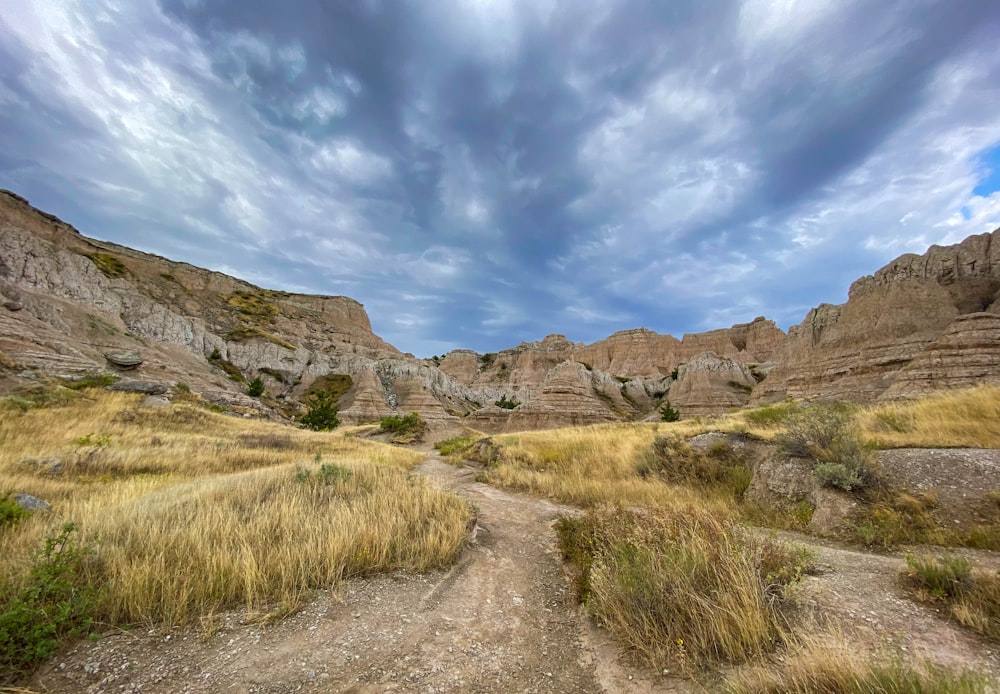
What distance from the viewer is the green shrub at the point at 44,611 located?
8.64ft

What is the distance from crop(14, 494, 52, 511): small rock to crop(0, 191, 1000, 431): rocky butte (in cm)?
1743

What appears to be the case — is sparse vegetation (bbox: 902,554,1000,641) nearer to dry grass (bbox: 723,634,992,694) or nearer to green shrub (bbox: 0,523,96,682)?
dry grass (bbox: 723,634,992,694)

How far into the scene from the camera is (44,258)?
40125mm

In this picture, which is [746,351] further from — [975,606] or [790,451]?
[975,606]

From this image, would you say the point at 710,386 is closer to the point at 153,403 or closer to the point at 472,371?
the point at 472,371

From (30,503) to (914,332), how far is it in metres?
→ 48.2

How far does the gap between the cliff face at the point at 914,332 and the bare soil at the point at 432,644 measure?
29.3 metres

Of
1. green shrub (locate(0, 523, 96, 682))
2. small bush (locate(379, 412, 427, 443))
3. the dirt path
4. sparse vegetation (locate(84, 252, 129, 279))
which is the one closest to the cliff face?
the dirt path

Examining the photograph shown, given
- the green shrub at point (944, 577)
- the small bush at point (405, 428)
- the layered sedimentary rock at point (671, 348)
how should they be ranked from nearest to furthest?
the green shrub at point (944, 577), the small bush at point (405, 428), the layered sedimentary rock at point (671, 348)

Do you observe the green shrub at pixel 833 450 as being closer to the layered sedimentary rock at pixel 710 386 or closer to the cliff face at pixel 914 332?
the cliff face at pixel 914 332

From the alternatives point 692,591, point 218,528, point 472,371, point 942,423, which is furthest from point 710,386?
point 218,528

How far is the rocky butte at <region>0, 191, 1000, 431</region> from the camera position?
2510 centimetres

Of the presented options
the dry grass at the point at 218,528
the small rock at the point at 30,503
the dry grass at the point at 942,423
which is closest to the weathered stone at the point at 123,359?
the dry grass at the point at 218,528

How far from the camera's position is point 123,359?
30.7 m
